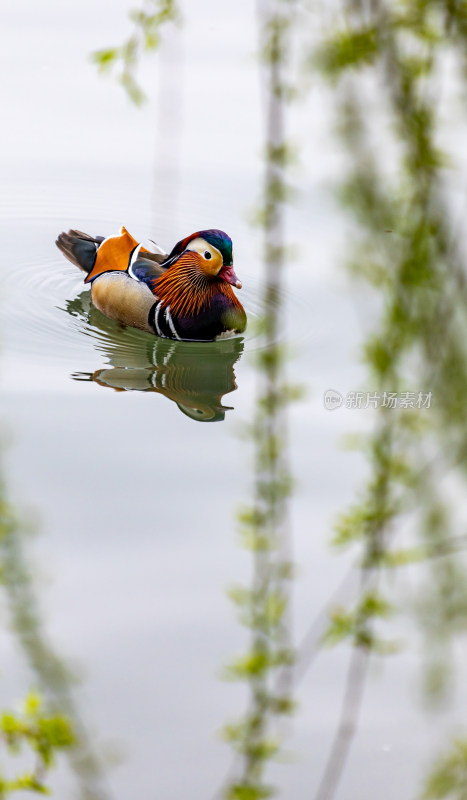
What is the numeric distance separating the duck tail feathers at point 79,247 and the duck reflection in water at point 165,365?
0.70ft

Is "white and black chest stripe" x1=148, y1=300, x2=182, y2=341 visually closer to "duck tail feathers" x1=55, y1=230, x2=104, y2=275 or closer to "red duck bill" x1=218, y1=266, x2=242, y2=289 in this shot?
"red duck bill" x1=218, y1=266, x2=242, y2=289

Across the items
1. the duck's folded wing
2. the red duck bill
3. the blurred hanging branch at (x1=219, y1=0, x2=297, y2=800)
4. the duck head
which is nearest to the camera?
the blurred hanging branch at (x1=219, y1=0, x2=297, y2=800)

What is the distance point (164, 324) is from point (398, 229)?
11.3 ft

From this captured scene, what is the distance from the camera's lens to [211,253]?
4.86 meters

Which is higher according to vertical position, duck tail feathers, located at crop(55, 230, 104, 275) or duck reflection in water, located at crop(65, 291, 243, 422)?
duck tail feathers, located at crop(55, 230, 104, 275)

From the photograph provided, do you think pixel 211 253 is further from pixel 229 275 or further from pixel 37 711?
pixel 37 711

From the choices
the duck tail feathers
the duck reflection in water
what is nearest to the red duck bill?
the duck reflection in water

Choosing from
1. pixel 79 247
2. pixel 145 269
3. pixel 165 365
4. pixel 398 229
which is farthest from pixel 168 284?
pixel 398 229

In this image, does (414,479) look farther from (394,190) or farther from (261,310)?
(261,310)

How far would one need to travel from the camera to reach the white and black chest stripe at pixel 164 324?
470 cm

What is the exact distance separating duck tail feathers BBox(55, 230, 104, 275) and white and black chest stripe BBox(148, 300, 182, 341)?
0.54 metres

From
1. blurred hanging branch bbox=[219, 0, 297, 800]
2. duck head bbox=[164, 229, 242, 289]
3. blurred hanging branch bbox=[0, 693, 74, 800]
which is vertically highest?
duck head bbox=[164, 229, 242, 289]

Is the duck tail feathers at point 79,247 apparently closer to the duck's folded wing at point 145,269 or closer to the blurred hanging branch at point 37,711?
the duck's folded wing at point 145,269

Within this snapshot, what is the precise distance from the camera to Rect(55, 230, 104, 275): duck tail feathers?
16.7 feet
